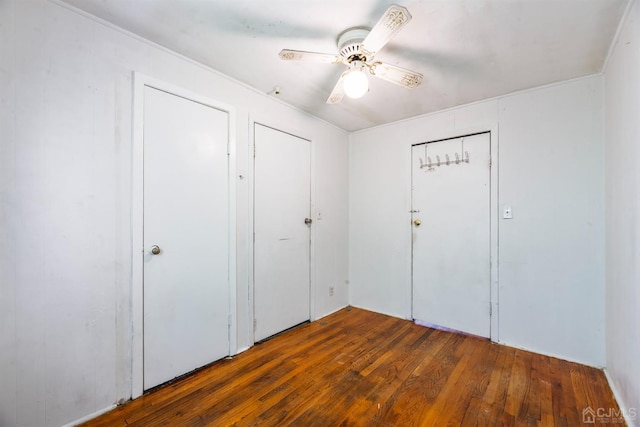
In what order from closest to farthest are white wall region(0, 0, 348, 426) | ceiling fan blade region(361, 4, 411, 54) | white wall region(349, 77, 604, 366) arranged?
ceiling fan blade region(361, 4, 411, 54)
white wall region(0, 0, 348, 426)
white wall region(349, 77, 604, 366)

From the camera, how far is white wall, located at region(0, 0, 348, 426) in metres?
1.34

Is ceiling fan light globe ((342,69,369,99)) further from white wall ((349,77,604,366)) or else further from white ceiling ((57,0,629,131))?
white wall ((349,77,604,366))

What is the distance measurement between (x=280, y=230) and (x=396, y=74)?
1.73m

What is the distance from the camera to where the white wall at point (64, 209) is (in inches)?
52.9

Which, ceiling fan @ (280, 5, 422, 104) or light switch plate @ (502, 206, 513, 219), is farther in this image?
light switch plate @ (502, 206, 513, 219)

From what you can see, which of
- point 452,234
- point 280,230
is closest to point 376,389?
point 280,230

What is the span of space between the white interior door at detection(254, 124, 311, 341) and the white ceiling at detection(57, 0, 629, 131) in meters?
0.63

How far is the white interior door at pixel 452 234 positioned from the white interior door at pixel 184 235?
211cm

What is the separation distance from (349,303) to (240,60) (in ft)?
10.1

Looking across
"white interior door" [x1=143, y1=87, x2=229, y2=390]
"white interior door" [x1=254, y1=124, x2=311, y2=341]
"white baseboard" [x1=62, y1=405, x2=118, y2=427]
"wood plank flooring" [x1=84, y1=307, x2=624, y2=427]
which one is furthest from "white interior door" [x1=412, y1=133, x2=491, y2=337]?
"white baseboard" [x1=62, y1=405, x2=118, y2=427]

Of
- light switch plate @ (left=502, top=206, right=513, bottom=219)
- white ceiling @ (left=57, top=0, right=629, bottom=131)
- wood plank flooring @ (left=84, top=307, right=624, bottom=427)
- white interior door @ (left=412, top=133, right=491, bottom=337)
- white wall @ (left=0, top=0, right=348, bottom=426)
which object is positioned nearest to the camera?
white wall @ (left=0, top=0, right=348, bottom=426)

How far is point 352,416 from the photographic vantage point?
160 cm

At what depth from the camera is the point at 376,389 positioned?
1.85m

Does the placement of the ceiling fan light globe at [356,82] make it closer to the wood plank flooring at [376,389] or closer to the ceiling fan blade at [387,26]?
the ceiling fan blade at [387,26]
